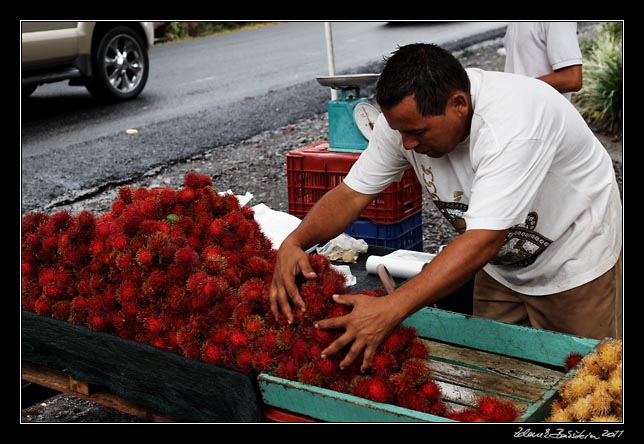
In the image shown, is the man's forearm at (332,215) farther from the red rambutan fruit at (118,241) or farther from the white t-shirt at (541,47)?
the white t-shirt at (541,47)

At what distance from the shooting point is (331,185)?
4.57 metres

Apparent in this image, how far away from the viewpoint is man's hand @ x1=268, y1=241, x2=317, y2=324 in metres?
2.49

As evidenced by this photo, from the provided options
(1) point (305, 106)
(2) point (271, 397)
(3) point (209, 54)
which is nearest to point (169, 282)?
(2) point (271, 397)

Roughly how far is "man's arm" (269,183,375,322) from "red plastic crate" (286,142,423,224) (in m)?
1.38

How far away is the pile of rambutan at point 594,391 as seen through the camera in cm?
213

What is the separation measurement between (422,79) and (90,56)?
25.8 ft

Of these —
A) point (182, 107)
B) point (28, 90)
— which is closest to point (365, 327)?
point (182, 107)

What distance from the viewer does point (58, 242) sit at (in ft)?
10.0

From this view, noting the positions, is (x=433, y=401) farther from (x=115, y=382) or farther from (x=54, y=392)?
(x=54, y=392)

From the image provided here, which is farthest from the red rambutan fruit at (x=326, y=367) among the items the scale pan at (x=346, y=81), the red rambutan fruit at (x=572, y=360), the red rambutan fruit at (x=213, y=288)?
the scale pan at (x=346, y=81)

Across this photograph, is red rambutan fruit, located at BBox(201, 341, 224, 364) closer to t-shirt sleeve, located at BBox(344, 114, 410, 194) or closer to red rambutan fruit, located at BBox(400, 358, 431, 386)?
red rambutan fruit, located at BBox(400, 358, 431, 386)

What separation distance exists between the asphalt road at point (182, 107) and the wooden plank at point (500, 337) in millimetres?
4537

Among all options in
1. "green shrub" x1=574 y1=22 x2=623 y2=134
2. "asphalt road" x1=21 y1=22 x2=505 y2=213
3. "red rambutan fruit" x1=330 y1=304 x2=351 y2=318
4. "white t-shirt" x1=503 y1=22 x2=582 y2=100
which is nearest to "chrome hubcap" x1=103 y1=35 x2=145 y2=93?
"asphalt road" x1=21 y1=22 x2=505 y2=213

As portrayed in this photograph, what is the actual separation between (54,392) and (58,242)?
0.71m
